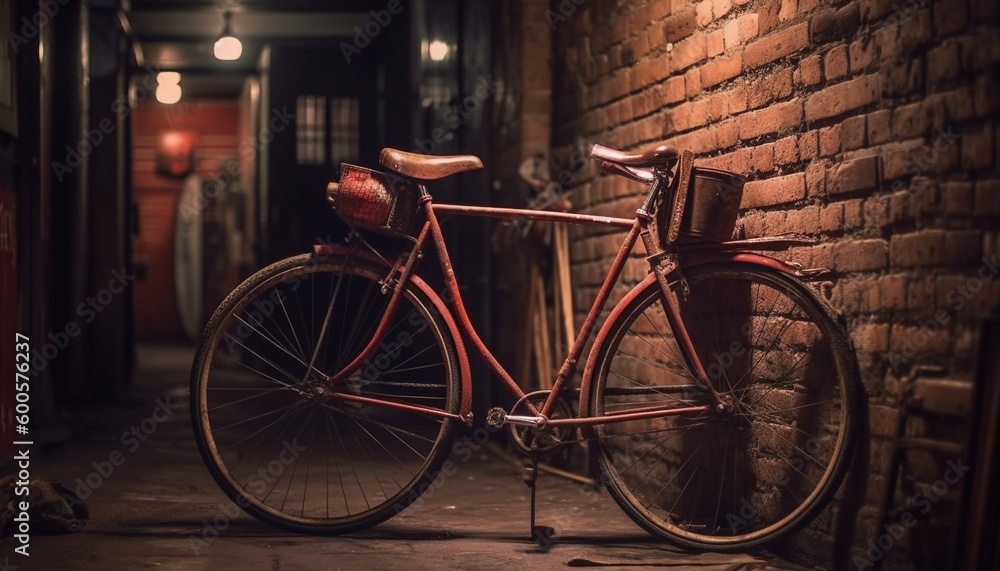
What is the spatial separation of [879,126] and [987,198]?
46cm

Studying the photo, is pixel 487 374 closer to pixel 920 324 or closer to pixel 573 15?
pixel 573 15

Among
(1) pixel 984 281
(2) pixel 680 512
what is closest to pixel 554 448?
(2) pixel 680 512

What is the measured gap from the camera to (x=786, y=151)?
3455 mm

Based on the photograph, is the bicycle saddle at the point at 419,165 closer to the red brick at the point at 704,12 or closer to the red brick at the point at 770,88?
the red brick at the point at 770,88

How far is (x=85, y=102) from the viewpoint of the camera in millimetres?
7211

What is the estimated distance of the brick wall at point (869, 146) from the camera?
2.70 meters

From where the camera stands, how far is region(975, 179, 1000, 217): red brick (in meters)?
2.61

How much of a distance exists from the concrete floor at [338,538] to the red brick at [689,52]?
1738mm

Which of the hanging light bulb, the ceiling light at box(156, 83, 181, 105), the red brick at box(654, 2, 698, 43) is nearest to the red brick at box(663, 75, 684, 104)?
the red brick at box(654, 2, 698, 43)

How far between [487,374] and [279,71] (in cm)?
617

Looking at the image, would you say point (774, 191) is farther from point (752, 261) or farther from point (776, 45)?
point (776, 45)

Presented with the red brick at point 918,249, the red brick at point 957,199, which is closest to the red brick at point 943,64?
the red brick at point 957,199

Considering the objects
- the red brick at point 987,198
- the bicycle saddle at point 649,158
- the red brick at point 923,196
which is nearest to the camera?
the red brick at point 987,198

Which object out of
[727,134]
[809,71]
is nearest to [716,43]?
[727,134]
